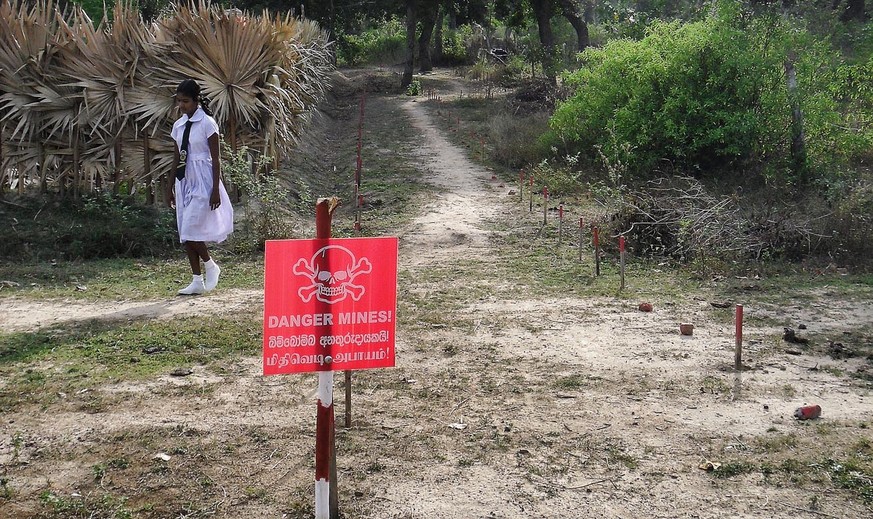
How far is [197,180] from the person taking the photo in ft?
23.6

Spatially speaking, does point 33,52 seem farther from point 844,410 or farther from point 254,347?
point 844,410

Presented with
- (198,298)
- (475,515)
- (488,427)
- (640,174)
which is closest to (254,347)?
(198,298)

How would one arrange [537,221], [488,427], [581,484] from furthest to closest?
1. [537,221]
2. [488,427]
3. [581,484]

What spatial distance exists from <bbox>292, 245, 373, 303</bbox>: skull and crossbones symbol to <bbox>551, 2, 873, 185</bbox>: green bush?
9.29m

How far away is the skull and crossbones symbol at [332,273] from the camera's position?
3.51m

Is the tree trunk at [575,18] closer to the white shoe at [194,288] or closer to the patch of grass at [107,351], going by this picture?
the white shoe at [194,288]

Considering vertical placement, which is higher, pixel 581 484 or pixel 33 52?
pixel 33 52

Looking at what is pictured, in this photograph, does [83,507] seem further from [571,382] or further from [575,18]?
[575,18]

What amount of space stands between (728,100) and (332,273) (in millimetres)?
10546

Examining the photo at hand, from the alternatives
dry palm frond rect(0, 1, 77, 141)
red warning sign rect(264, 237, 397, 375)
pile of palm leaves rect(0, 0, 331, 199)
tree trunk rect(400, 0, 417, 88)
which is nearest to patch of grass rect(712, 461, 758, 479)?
red warning sign rect(264, 237, 397, 375)

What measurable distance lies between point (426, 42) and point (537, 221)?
26861 millimetres

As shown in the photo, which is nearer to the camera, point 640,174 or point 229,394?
point 229,394

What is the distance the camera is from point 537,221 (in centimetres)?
1148

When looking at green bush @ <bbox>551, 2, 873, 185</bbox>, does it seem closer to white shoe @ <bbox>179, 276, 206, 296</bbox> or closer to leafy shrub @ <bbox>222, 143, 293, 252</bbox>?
leafy shrub @ <bbox>222, 143, 293, 252</bbox>
